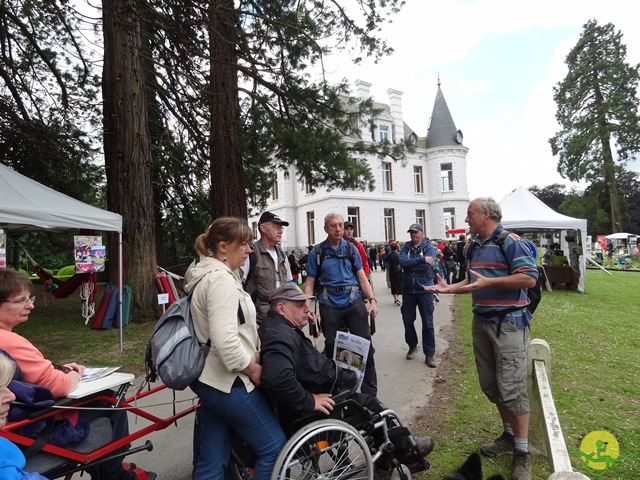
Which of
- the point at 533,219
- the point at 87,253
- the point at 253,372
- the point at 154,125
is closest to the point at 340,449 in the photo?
the point at 253,372

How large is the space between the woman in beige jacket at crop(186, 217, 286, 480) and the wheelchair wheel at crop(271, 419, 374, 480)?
0.39 ft

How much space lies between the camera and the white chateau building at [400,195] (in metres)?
32.8

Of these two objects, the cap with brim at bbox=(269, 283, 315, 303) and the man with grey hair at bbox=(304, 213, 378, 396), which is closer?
the cap with brim at bbox=(269, 283, 315, 303)

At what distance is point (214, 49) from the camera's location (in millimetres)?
8023

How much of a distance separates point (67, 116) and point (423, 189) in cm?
3070

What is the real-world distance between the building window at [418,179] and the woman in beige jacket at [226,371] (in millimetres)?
35484

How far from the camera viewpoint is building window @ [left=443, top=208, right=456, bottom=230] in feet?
117

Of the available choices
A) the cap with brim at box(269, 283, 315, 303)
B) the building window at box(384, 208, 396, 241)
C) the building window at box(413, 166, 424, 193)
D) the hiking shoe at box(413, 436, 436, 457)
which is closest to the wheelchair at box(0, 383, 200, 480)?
the cap with brim at box(269, 283, 315, 303)

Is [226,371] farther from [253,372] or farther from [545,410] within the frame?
[545,410]

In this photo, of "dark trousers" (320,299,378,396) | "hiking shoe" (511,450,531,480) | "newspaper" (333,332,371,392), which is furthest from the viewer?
"dark trousers" (320,299,378,396)

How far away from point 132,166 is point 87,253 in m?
1.92

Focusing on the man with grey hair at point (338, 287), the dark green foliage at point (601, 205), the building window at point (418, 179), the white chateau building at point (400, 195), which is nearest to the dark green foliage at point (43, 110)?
the man with grey hair at point (338, 287)

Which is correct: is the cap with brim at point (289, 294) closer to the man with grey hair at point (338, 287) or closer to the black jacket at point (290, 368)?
the black jacket at point (290, 368)

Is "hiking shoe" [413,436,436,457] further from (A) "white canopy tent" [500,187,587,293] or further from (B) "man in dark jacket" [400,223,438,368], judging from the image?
(A) "white canopy tent" [500,187,587,293]
